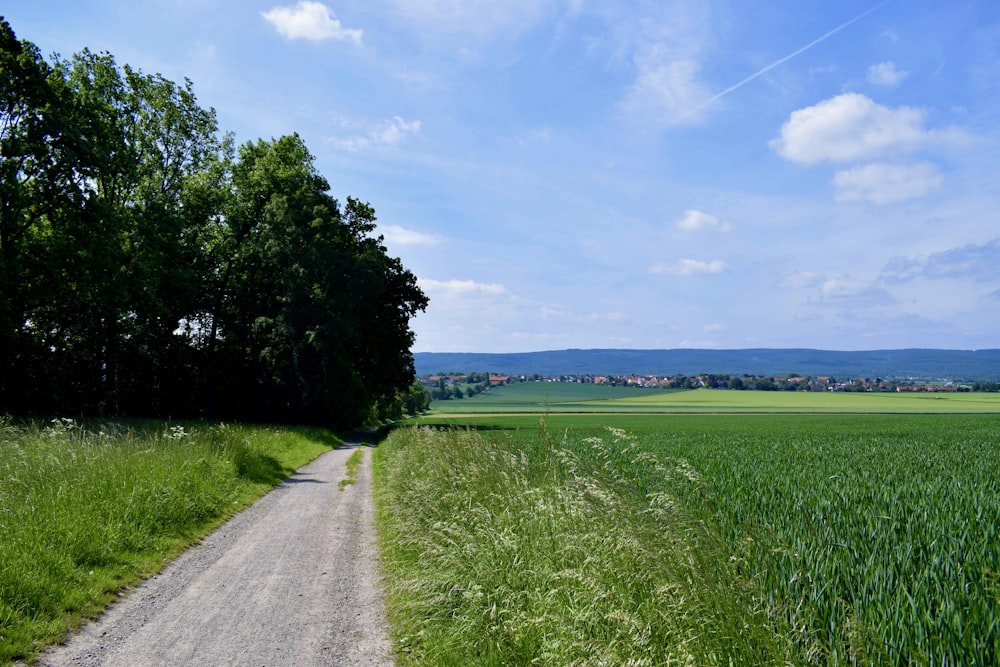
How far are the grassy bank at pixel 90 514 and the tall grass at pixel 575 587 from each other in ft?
11.1

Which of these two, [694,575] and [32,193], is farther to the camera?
[32,193]

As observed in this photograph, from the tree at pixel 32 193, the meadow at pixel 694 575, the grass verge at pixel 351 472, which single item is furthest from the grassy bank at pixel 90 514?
the tree at pixel 32 193

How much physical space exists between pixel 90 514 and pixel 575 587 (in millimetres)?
7366

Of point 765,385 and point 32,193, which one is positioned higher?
point 32,193

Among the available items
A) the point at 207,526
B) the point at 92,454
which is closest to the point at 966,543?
the point at 207,526

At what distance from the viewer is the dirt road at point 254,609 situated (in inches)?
209

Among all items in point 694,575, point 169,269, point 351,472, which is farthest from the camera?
point 169,269

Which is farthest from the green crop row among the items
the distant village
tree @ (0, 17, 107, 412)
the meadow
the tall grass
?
the distant village

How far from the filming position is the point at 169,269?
35.2 meters

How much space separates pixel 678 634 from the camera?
13.3ft

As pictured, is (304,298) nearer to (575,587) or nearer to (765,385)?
(575,587)

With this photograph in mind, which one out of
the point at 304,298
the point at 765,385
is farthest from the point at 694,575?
the point at 765,385

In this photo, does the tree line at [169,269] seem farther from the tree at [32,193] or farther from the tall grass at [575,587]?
the tall grass at [575,587]

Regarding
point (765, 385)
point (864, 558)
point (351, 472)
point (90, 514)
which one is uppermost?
point (864, 558)
